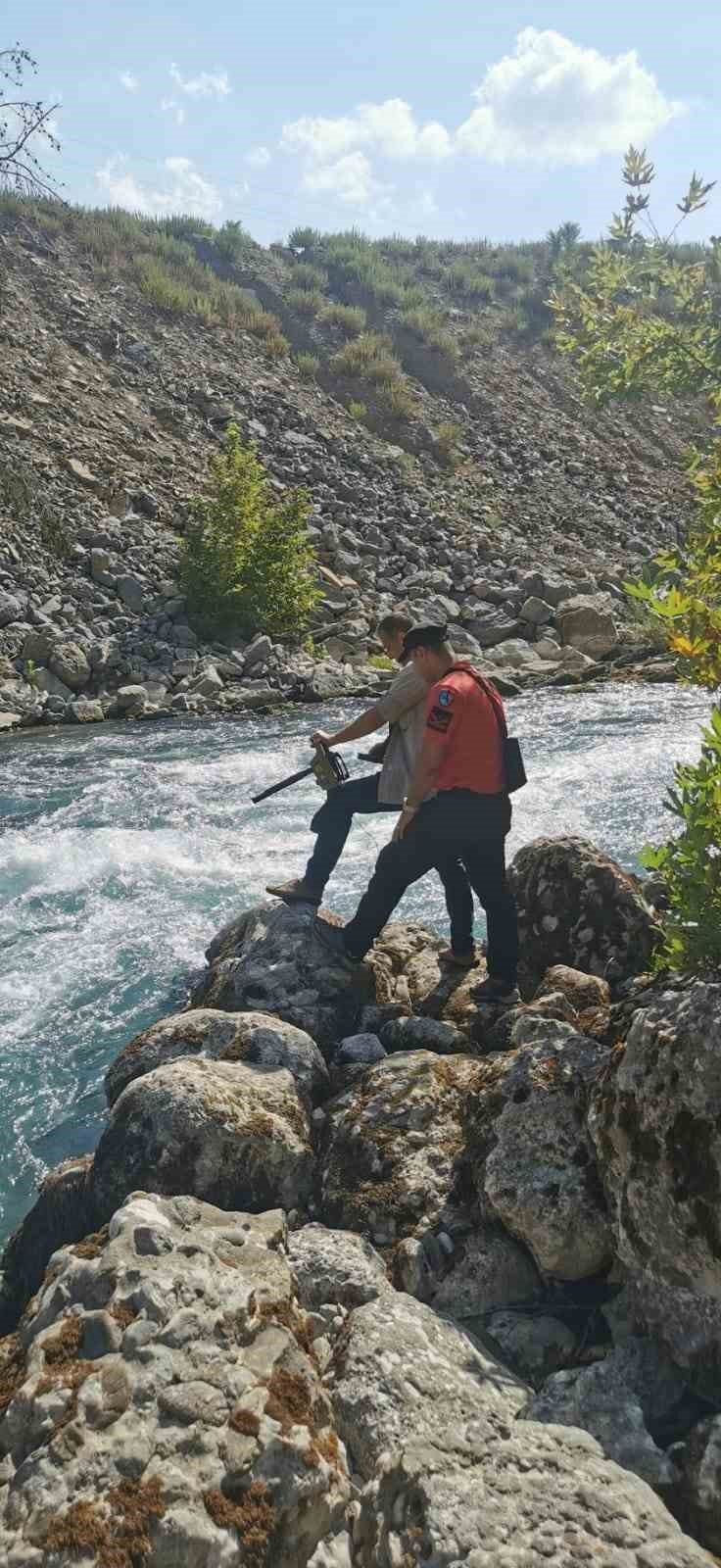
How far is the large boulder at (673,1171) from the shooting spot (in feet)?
9.23

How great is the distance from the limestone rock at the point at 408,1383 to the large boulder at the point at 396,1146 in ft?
2.29

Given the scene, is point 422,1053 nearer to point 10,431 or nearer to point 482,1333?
point 482,1333

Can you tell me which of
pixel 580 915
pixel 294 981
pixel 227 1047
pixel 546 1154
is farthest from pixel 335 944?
pixel 546 1154

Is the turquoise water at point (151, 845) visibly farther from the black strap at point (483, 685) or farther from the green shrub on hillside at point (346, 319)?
the green shrub on hillside at point (346, 319)

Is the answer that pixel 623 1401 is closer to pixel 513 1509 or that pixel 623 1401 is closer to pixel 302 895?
pixel 513 1509

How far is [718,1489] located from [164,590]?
18.1 m

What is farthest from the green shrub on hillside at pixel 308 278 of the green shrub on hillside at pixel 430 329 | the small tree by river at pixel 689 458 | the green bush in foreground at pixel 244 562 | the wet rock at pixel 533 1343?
the wet rock at pixel 533 1343

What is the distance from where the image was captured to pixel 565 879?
591 centimetres

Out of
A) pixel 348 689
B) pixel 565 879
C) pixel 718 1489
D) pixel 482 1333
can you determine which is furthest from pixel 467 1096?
pixel 348 689

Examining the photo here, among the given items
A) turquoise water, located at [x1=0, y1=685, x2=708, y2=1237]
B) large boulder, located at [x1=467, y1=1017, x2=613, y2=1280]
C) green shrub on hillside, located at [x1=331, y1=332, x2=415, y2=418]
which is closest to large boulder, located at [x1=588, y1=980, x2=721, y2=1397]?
large boulder, located at [x1=467, y1=1017, x2=613, y2=1280]

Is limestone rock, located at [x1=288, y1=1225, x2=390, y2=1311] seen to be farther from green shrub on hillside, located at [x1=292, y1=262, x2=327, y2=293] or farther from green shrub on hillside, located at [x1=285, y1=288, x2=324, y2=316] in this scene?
green shrub on hillside, located at [x1=292, y1=262, x2=327, y2=293]

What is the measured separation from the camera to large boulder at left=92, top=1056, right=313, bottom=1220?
A: 3.85m

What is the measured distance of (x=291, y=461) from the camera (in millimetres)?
26984

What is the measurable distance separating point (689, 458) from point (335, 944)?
3.14m
